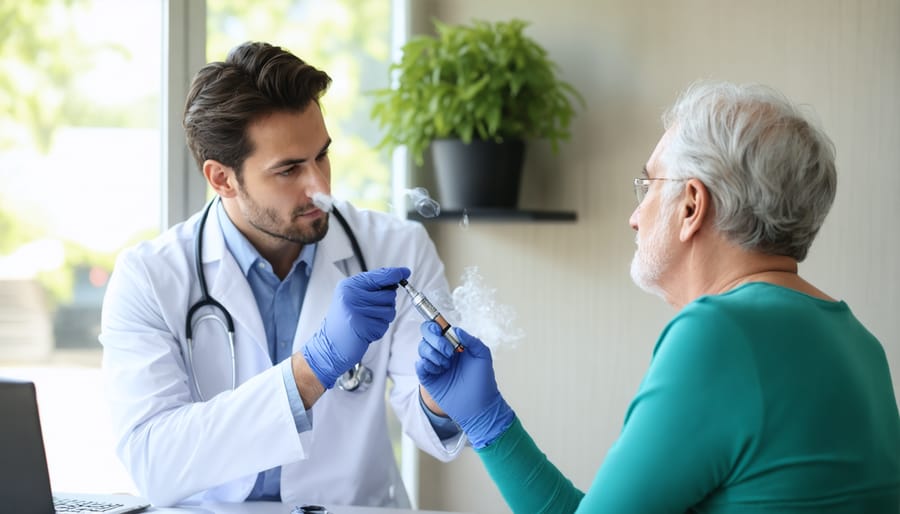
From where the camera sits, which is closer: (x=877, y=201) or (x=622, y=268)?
(x=877, y=201)

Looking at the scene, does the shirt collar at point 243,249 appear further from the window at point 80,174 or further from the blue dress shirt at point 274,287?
the window at point 80,174

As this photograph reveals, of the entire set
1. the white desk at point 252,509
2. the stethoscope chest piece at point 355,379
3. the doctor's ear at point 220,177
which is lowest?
the white desk at point 252,509

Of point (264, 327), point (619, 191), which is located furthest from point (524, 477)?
point (619, 191)

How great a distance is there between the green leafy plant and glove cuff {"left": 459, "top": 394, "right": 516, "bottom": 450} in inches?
54.9

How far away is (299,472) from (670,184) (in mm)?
1076

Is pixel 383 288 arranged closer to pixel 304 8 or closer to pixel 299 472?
pixel 299 472

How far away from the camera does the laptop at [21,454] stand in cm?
145

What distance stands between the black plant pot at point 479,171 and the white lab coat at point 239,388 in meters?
0.68

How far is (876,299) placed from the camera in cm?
272

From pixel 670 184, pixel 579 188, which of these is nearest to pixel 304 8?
pixel 579 188

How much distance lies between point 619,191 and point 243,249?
55.6 inches

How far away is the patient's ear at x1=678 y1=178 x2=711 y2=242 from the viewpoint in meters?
1.29

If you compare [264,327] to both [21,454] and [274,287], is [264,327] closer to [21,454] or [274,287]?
[274,287]

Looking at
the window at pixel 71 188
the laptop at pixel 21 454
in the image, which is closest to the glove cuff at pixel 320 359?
the laptop at pixel 21 454
